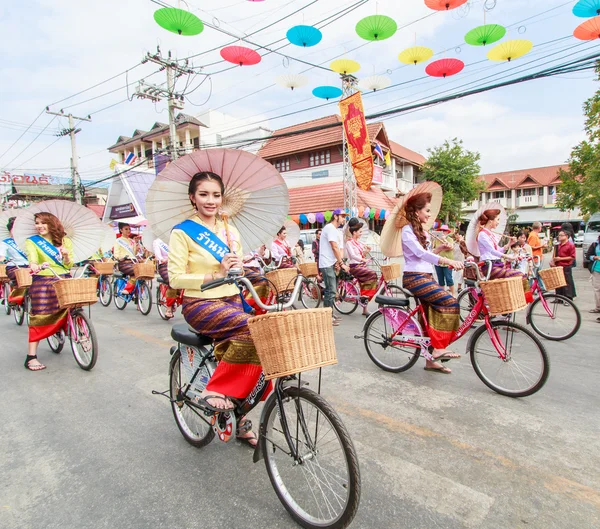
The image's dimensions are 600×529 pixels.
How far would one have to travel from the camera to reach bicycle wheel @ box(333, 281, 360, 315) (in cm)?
768

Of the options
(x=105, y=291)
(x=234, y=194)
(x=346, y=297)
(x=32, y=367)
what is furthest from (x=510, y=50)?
(x=105, y=291)

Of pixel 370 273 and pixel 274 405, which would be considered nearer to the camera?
pixel 274 405

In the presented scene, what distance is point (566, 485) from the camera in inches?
92.2

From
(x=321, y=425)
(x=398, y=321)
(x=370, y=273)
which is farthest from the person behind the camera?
(x=370, y=273)

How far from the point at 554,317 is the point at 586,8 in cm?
494

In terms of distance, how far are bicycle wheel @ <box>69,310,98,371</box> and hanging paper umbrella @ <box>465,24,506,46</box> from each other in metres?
8.33

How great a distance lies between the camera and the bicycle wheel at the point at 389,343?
4270mm

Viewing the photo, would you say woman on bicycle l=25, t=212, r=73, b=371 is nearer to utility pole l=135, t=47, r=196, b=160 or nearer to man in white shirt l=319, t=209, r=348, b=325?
man in white shirt l=319, t=209, r=348, b=325

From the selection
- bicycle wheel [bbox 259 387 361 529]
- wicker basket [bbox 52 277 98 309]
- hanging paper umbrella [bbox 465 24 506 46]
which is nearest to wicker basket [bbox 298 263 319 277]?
wicker basket [bbox 52 277 98 309]

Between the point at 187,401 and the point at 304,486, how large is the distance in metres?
1.04

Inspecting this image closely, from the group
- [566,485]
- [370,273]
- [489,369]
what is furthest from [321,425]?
[370,273]

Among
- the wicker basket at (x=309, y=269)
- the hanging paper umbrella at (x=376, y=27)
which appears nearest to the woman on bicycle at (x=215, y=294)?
the wicker basket at (x=309, y=269)

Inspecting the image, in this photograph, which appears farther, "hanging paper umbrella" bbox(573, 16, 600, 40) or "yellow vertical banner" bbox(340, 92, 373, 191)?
"yellow vertical banner" bbox(340, 92, 373, 191)

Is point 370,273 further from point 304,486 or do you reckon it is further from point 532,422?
point 304,486
